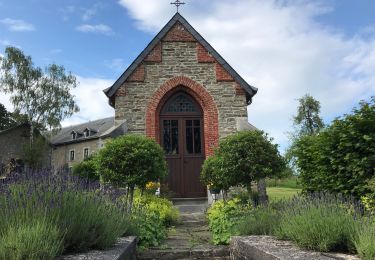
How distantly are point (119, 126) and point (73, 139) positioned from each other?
31.0m

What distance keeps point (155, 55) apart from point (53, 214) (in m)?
9.94

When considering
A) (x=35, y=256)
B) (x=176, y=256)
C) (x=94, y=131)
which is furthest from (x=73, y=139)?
(x=35, y=256)

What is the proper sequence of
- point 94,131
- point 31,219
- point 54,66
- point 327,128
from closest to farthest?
point 31,219
point 327,128
point 54,66
point 94,131

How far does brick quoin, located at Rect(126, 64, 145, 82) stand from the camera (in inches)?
492

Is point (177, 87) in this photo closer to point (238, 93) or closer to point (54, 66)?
point (238, 93)

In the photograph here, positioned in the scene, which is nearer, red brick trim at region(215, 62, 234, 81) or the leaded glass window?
red brick trim at region(215, 62, 234, 81)

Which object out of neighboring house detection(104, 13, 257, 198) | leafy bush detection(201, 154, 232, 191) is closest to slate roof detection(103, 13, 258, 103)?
neighboring house detection(104, 13, 257, 198)

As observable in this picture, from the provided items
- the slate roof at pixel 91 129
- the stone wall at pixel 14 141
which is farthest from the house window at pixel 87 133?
the stone wall at pixel 14 141

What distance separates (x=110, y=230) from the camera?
420 cm

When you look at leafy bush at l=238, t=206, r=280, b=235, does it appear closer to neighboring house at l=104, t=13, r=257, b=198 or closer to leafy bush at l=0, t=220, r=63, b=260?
leafy bush at l=0, t=220, r=63, b=260

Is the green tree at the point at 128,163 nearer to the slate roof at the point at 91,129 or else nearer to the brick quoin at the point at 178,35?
the brick quoin at the point at 178,35

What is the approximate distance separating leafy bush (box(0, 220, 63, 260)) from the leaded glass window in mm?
9947

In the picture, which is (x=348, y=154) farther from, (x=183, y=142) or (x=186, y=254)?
(x=183, y=142)

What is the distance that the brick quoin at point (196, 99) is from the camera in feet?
40.5
